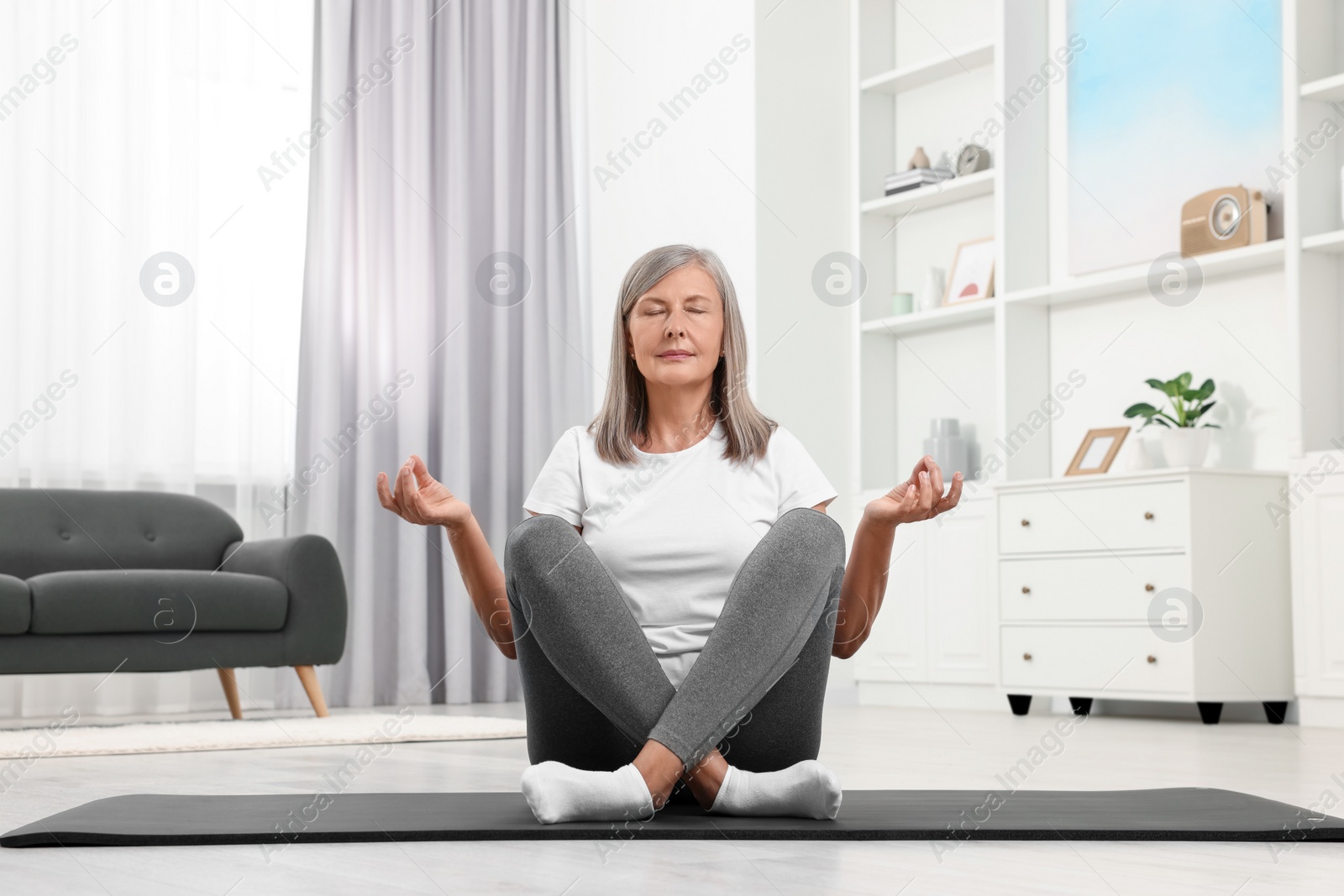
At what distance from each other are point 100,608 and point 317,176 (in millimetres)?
1924

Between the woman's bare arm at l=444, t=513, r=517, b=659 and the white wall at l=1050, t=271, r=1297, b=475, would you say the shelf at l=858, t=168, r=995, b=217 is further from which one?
the woman's bare arm at l=444, t=513, r=517, b=659

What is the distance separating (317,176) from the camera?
501 centimetres

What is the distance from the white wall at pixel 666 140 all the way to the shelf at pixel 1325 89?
71.2 inches

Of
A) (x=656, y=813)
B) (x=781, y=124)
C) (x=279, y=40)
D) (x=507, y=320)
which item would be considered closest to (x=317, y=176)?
(x=279, y=40)

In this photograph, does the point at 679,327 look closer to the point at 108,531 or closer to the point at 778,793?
the point at 778,793

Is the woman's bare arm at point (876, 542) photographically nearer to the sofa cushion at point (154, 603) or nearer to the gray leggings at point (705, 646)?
the gray leggings at point (705, 646)

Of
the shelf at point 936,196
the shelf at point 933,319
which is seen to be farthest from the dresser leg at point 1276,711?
the shelf at point 936,196

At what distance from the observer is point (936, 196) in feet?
16.3

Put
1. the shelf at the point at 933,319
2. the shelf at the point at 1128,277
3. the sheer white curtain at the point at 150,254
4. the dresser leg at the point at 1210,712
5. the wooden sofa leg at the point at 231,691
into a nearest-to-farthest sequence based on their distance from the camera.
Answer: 1. the dresser leg at the point at 1210,712
2. the shelf at the point at 1128,277
3. the wooden sofa leg at the point at 231,691
4. the sheer white curtain at the point at 150,254
5. the shelf at the point at 933,319

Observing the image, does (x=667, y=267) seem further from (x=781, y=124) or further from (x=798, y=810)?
(x=781, y=124)

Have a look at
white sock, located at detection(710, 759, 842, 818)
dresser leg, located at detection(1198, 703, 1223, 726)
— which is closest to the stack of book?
dresser leg, located at detection(1198, 703, 1223, 726)

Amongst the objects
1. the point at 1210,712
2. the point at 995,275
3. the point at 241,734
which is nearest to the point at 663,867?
the point at 241,734

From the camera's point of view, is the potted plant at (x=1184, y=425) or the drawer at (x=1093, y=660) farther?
the potted plant at (x=1184, y=425)

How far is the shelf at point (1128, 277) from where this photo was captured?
3945 millimetres
